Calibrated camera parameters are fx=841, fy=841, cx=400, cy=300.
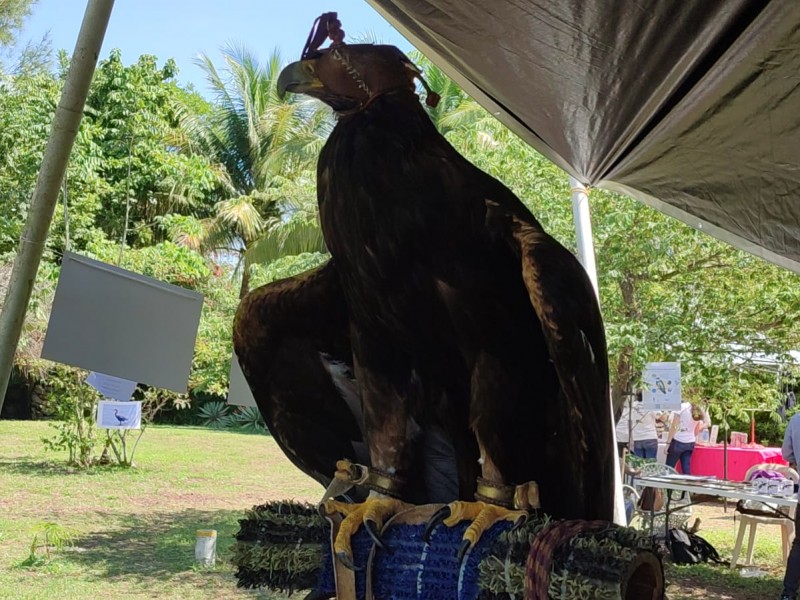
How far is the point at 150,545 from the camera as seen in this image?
644 centimetres

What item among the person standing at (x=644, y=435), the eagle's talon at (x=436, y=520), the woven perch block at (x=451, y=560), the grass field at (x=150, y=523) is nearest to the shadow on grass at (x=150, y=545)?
the grass field at (x=150, y=523)

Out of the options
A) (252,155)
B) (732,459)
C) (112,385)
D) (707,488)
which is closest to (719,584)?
(707,488)

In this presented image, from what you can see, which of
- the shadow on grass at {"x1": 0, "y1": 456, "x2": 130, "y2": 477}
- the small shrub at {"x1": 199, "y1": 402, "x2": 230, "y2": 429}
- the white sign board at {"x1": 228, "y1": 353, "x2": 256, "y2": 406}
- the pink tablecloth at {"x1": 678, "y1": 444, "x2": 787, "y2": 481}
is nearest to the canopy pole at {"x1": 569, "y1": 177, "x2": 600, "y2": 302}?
the white sign board at {"x1": 228, "y1": 353, "x2": 256, "y2": 406}

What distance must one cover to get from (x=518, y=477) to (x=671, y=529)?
569 cm

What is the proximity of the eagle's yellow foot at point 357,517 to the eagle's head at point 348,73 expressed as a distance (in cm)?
75

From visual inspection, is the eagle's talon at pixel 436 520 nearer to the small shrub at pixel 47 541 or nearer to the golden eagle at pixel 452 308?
the golden eagle at pixel 452 308

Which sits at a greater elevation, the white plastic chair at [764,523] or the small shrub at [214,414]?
the small shrub at [214,414]

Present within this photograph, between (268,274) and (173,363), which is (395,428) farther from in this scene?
(268,274)

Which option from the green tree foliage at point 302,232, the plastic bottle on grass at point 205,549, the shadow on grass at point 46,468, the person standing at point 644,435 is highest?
the green tree foliage at point 302,232

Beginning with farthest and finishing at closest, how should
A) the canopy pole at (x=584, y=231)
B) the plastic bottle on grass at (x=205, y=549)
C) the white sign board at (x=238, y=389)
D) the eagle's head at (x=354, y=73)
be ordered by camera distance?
the plastic bottle on grass at (x=205, y=549) < the canopy pole at (x=584, y=231) < the white sign board at (x=238, y=389) < the eagle's head at (x=354, y=73)

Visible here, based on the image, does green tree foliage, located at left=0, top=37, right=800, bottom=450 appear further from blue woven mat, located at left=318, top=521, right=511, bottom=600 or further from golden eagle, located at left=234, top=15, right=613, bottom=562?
blue woven mat, located at left=318, top=521, right=511, bottom=600

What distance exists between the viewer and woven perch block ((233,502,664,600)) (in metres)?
1.24

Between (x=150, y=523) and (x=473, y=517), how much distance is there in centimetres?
630

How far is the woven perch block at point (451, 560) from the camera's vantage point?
124 cm
